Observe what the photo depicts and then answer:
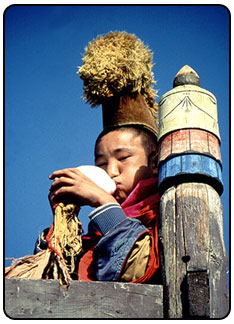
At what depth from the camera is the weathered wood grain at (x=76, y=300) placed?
2.07 metres

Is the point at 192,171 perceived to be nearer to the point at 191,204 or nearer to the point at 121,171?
the point at 191,204

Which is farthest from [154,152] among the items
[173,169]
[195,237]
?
[195,237]

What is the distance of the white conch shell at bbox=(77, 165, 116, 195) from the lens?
2867 millimetres

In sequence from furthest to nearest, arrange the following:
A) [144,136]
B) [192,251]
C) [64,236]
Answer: [144,136] → [64,236] → [192,251]

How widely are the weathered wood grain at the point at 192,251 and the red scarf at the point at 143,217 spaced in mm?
95

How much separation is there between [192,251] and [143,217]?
0.53 m

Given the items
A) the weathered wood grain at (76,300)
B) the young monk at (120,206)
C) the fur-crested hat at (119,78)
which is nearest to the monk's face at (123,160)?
the young monk at (120,206)

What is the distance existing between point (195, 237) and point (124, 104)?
4.66ft

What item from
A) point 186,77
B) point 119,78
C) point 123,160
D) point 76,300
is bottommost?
point 76,300

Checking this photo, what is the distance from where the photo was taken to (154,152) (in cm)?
333

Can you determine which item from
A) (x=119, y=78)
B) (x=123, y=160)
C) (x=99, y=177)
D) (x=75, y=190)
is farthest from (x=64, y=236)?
(x=119, y=78)

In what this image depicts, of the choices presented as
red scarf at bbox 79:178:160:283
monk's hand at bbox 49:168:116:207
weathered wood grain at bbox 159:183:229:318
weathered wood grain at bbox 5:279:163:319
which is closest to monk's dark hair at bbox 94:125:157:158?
red scarf at bbox 79:178:160:283

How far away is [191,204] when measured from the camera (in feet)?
7.98

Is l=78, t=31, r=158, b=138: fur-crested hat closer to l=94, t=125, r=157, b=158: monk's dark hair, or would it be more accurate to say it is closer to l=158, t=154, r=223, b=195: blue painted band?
l=94, t=125, r=157, b=158: monk's dark hair
